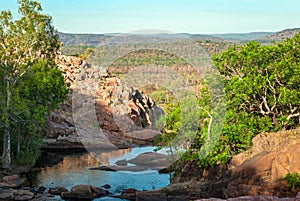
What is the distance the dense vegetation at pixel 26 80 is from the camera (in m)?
37.5

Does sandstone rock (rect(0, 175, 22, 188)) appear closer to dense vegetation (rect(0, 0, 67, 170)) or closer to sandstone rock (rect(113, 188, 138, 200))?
dense vegetation (rect(0, 0, 67, 170))

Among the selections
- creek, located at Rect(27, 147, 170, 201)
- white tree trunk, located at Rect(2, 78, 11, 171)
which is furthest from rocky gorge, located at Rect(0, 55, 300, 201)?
white tree trunk, located at Rect(2, 78, 11, 171)

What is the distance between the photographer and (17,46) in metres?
37.9

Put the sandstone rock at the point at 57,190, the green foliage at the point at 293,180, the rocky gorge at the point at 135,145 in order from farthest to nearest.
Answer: the sandstone rock at the point at 57,190, the rocky gorge at the point at 135,145, the green foliage at the point at 293,180

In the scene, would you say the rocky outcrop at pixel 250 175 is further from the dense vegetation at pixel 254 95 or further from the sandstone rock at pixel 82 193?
the sandstone rock at pixel 82 193

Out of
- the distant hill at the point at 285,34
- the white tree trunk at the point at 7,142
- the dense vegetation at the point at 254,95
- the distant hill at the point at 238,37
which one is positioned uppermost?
the distant hill at the point at 238,37

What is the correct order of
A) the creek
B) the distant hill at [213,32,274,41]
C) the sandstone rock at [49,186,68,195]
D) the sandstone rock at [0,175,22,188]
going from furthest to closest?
the distant hill at [213,32,274,41] < the creek < the sandstone rock at [0,175,22,188] < the sandstone rock at [49,186,68,195]

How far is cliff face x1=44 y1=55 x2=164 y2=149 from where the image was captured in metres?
55.8

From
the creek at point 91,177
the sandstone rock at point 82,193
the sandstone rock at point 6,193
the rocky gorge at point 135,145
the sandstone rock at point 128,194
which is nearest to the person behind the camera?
the rocky gorge at point 135,145

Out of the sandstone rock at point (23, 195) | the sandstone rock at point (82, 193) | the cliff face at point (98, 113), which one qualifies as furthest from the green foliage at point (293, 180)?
the cliff face at point (98, 113)

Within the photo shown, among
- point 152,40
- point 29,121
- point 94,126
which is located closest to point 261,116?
point 29,121

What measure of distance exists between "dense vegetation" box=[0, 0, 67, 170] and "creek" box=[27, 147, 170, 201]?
345 centimetres

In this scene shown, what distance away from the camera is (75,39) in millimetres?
195875

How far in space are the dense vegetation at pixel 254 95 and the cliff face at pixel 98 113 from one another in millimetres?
31141
